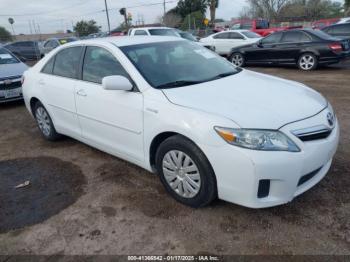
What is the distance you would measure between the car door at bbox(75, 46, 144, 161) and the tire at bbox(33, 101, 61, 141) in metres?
1.03

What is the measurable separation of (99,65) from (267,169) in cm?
238

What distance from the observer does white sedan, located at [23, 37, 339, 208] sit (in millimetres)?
2523

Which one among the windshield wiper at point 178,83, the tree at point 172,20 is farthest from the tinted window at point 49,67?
the tree at point 172,20

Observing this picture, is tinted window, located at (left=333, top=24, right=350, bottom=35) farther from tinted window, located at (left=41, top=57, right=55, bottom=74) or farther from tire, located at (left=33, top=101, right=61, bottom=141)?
tire, located at (left=33, top=101, right=61, bottom=141)

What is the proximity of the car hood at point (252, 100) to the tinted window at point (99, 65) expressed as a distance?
→ 2.66ft

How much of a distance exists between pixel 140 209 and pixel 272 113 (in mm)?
1558

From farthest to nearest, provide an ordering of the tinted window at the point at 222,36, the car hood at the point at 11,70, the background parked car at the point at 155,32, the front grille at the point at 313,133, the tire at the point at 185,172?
1. the tinted window at the point at 222,36
2. the background parked car at the point at 155,32
3. the car hood at the point at 11,70
4. the tire at the point at 185,172
5. the front grille at the point at 313,133

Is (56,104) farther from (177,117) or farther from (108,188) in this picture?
(177,117)

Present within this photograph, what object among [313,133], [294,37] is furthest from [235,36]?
[313,133]

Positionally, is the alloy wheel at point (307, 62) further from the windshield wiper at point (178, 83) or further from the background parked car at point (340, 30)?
the windshield wiper at point (178, 83)

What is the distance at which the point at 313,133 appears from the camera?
8.69 ft

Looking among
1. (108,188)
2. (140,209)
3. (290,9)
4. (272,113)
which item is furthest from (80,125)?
(290,9)

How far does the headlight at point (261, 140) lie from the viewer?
2.48 m

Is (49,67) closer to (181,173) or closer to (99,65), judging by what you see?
(99,65)
